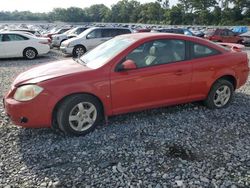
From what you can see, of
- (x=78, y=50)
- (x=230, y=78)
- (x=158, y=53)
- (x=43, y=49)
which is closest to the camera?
(x=158, y=53)

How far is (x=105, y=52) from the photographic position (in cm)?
489

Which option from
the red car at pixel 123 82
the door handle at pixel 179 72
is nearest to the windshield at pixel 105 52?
the red car at pixel 123 82

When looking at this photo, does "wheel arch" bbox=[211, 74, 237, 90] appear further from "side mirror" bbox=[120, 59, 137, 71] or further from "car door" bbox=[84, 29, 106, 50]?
"car door" bbox=[84, 29, 106, 50]

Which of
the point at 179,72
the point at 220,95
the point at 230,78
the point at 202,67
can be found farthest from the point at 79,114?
the point at 230,78

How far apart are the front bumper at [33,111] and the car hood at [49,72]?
12.4 inches

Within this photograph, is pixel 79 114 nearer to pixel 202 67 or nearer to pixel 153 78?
pixel 153 78

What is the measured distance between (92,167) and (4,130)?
192 centimetres

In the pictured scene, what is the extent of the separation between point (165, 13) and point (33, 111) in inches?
3064

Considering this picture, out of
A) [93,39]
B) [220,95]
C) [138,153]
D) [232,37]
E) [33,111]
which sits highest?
[93,39]

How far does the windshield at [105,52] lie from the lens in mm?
4566

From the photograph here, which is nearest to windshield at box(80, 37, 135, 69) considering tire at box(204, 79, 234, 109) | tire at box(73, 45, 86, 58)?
tire at box(204, 79, 234, 109)

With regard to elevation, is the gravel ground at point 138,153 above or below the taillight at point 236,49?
below

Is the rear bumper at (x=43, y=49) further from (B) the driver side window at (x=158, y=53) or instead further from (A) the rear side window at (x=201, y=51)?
(A) the rear side window at (x=201, y=51)

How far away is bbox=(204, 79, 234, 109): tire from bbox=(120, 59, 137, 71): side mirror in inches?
73.4
